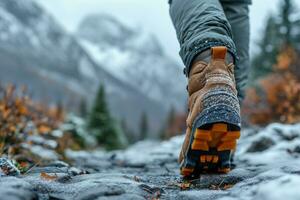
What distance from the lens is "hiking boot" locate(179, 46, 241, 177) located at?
5.47 feet

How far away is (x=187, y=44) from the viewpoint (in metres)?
1.89

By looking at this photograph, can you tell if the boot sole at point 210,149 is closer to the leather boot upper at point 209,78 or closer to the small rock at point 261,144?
the leather boot upper at point 209,78

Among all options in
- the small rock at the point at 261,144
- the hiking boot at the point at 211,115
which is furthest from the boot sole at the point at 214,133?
the small rock at the point at 261,144

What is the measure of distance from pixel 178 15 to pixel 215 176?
0.77 metres

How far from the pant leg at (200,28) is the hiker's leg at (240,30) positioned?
40cm

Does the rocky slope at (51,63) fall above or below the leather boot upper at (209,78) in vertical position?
above

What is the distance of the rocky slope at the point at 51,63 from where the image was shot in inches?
4744

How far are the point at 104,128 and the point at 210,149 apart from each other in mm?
19063

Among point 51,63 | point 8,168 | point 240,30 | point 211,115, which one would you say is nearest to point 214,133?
point 211,115

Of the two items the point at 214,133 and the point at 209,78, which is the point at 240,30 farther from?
the point at 214,133

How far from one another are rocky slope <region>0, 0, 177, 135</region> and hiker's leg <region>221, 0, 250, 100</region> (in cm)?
10693

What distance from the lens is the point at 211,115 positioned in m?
1.66

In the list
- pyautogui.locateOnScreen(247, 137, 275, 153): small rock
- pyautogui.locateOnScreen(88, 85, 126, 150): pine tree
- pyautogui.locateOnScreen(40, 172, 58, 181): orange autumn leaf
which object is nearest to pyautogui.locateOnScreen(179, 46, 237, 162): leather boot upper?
pyautogui.locateOnScreen(40, 172, 58, 181): orange autumn leaf

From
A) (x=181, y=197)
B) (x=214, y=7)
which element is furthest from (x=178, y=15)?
(x=181, y=197)
